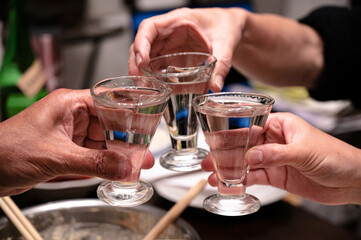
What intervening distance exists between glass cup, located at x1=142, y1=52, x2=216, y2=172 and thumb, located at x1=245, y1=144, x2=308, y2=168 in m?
0.15

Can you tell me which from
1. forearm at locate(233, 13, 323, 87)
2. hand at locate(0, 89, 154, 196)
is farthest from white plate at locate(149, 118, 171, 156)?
hand at locate(0, 89, 154, 196)

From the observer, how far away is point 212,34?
32.9 inches

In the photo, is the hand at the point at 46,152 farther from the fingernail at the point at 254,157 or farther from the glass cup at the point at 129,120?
the fingernail at the point at 254,157

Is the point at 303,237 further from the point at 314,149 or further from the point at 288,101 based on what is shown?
the point at 288,101

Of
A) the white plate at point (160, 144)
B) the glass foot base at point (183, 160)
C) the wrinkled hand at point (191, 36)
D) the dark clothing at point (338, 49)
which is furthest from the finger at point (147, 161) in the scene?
the dark clothing at point (338, 49)

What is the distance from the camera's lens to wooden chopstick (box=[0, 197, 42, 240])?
71cm

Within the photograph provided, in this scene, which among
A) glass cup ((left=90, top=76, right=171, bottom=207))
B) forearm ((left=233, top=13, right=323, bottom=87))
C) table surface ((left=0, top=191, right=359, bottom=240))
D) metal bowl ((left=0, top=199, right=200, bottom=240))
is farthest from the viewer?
forearm ((left=233, top=13, right=323, bottom=87))

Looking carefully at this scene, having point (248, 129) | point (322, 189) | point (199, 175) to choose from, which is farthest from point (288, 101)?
point (248, 129)

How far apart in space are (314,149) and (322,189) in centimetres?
21

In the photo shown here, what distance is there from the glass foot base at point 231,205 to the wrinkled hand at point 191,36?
177 mm

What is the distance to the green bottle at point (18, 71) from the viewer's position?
1.26 metres

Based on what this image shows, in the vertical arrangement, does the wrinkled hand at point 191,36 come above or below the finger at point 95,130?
above

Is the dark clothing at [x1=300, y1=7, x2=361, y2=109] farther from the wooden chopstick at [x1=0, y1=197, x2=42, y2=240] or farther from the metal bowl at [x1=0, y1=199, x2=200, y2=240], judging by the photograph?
the wooden chopstick at [x1=0, y1=197, x2=42, y2=240]

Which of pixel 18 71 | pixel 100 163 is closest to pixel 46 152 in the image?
pixel 100 163
